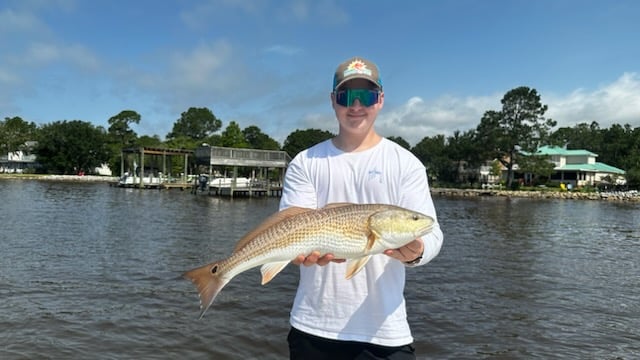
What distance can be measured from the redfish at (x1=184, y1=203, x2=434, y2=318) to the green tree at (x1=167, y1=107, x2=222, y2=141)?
154 metres

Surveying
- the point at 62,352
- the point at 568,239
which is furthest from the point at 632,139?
the point at 62,352

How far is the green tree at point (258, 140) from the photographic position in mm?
130375

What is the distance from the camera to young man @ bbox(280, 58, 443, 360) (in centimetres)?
312

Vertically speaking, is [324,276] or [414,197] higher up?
[414,197]

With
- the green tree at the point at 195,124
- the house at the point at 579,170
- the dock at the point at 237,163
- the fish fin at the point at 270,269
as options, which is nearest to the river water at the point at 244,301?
the fish fin at the point at 270,269

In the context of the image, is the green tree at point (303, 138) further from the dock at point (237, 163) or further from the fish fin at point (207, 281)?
the fish fin at point (207, 281)

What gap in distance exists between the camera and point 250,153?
60.2 meters

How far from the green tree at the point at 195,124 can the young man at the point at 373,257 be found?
154 metres

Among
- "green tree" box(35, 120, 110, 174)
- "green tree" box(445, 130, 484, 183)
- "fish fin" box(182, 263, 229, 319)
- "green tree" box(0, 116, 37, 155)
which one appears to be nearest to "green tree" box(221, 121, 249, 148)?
"green tree" box(35, 120, 110, 174)

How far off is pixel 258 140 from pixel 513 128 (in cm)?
7038

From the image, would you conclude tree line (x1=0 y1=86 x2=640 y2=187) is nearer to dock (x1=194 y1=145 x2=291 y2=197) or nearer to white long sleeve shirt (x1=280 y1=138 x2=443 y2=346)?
dock (x1=194 y1=145 x2=291 y2=197)

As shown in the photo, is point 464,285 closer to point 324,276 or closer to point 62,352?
point 62,352

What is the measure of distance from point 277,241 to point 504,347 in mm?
8179

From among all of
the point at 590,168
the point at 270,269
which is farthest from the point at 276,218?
the point at 590,168
